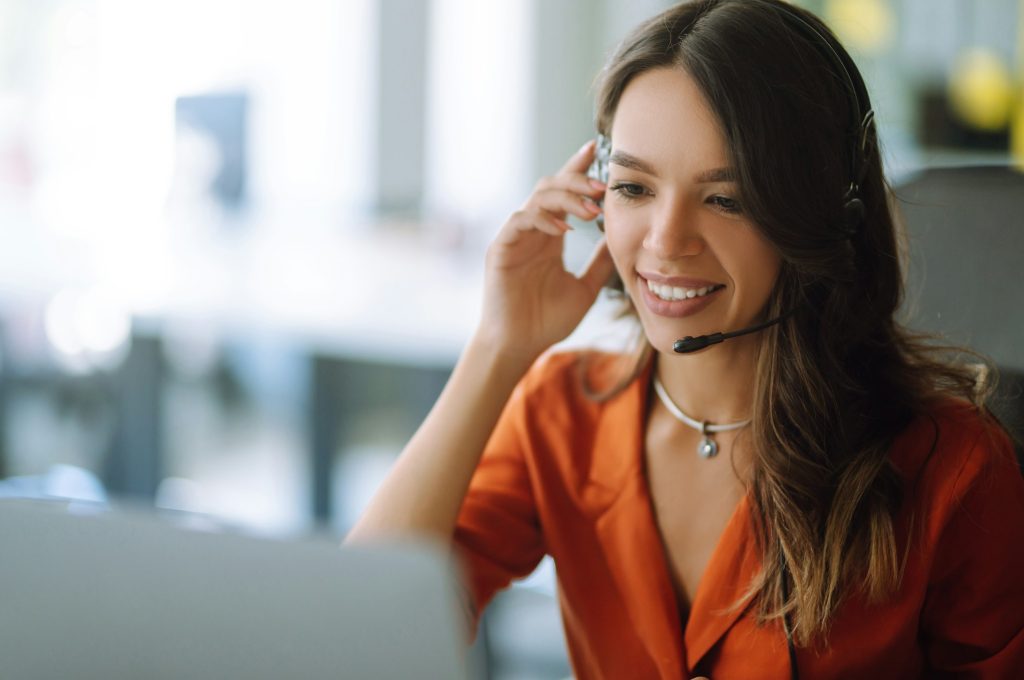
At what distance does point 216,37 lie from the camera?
12.8 feet

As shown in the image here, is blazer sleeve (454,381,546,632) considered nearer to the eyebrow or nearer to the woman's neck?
the woman's neck

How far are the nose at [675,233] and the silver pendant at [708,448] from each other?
9.5 inches

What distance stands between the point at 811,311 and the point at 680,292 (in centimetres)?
15

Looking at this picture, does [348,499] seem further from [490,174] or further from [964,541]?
[964,541]

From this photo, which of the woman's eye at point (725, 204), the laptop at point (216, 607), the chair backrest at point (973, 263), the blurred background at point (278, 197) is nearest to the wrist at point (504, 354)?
the woman's eye at point (725, 204)

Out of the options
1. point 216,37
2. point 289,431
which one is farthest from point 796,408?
point 216,37

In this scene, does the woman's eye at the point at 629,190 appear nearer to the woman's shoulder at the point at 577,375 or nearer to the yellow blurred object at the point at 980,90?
the woman's shoulder at the point at 577,375

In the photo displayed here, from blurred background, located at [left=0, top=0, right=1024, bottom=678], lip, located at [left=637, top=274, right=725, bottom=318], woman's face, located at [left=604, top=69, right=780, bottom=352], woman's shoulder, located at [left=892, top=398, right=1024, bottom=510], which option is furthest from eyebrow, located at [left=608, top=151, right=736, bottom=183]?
blurred background, located at [left=0, top=0, right=1024, bottom=678]

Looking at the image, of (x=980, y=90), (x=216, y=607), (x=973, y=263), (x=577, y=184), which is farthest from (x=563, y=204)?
(x=980, y=90)

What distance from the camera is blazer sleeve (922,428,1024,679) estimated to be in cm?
95

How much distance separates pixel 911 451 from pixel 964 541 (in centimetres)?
10

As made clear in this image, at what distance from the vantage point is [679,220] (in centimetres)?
95

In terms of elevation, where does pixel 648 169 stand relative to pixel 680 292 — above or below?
above

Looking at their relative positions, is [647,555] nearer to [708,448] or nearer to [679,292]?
[708,448]
